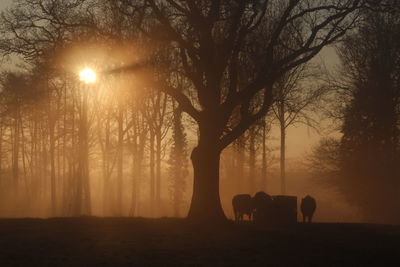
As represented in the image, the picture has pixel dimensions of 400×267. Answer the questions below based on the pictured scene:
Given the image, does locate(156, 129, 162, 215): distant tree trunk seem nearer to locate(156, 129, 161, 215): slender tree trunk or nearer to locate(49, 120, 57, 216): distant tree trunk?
locate(156, 129, 161, 215): slender tree trunk

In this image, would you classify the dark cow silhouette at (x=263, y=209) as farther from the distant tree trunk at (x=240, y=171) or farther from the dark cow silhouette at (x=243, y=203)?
the distant tree trunk at (x=240, y=171)

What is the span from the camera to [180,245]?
19703 mm

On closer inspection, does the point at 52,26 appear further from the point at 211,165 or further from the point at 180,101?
the point at 211,165

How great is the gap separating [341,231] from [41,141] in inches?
2248

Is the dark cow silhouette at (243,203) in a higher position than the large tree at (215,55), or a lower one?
lower

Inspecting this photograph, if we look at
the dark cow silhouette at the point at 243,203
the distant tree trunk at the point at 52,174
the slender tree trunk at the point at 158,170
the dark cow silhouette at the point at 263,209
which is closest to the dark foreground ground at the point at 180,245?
the dark cow silhouette at the point at 263,209

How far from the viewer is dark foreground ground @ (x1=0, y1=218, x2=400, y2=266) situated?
57.6 feet

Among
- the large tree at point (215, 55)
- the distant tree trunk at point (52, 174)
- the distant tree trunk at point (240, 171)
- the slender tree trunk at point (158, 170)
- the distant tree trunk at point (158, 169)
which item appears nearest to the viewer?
the large tree at point (215, 55)

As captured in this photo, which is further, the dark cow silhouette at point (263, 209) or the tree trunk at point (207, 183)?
the dark cow silhouette at point (263, 209)

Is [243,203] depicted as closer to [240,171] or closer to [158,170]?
[158,170]

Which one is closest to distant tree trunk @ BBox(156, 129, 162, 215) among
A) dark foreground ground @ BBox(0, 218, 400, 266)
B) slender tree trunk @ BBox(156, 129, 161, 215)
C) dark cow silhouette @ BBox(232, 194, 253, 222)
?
slender tree trunk @ BBox(156, 129, 161, 215)

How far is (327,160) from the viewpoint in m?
49.7

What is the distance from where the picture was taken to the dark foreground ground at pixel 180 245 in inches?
691

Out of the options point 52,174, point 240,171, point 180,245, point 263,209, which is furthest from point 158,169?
point 180,245
